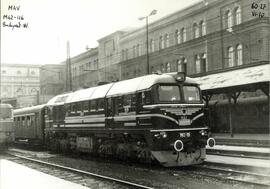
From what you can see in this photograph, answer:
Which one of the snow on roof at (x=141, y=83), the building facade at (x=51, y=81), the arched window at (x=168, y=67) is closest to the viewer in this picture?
the snow on roof at (x=141, y=83)

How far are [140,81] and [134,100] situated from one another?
0.70 m

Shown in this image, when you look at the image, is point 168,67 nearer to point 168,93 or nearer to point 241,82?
point 241,82

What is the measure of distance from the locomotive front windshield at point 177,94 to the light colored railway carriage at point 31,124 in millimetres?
13202

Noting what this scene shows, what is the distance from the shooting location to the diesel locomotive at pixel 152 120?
1405 centimetres

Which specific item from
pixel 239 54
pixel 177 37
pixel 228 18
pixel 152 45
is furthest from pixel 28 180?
pixel 152 45

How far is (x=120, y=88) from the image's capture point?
16641 mm

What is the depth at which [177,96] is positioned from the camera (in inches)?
579

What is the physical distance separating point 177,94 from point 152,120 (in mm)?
1325

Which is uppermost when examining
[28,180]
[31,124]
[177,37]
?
[177,37]

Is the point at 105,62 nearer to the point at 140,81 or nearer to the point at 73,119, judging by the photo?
the point at 73,119

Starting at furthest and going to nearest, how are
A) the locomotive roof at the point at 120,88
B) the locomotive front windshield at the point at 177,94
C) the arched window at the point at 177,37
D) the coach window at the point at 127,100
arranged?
the arched window at the point at 177,37
the coach window at the point at 127,100
the locomotive roof at the point at 120,88
the locomotive front windshield at the point at 177,94

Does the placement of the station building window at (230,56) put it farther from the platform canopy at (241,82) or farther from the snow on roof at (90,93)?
the snow on roof at (90,93)

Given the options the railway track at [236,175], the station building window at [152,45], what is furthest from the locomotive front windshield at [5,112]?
the station building window at [152,45]

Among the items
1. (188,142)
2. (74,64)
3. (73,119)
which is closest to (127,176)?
(188,142)
